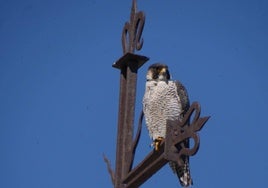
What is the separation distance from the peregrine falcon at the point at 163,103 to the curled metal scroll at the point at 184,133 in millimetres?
2216

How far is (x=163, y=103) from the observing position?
5.43 meters

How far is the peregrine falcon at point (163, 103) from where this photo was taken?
4980mm

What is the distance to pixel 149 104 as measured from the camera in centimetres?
543

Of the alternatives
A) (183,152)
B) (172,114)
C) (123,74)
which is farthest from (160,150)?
(172,114)

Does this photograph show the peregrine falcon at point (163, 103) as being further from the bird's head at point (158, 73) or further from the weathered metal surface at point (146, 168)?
the weathered metal surface at point (146, 168)

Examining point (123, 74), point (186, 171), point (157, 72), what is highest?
point (157, 72)

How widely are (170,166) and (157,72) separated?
1452mm

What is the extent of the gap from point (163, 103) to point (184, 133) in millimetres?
3082

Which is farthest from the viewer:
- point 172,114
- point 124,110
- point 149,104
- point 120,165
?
point 149,104

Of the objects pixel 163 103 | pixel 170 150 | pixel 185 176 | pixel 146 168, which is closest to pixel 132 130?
pixel 146 168

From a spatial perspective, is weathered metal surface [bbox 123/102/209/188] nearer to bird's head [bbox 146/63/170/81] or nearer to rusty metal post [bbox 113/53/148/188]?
rusty metal post [bbox 113/53/148/188]

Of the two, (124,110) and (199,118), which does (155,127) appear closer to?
(124,110)

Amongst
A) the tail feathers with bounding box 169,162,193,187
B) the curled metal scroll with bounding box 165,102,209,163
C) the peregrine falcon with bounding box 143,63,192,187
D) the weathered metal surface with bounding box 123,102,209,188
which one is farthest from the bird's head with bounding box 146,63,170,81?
the curled metal scroll with bounding box 165,102,209,163

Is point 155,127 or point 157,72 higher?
point 157,72
